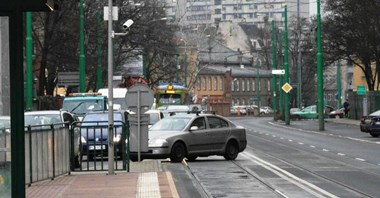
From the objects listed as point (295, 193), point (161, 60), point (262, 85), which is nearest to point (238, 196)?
point (295, 193)

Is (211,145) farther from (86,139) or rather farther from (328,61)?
(328,61)

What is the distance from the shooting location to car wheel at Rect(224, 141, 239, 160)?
76.8 ft

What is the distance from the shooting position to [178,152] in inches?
874

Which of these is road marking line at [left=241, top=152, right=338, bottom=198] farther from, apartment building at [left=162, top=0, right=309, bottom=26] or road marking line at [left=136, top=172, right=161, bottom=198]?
apartment building at [left=162, top=0, right=309, bottom=26]

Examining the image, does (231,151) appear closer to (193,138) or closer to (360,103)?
(193,138)

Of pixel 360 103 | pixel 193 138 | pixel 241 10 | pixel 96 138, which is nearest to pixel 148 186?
pixel 96 138

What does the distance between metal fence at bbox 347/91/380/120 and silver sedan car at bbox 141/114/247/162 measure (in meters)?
33.6

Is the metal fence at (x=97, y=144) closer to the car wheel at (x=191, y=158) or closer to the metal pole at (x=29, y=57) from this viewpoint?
the car wheel at (x=191, y=158)

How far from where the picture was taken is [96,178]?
16906mm

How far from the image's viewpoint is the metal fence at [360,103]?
55.2 meters

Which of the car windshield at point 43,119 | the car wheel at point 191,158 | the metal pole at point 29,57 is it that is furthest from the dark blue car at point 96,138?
the metal pole at point 29,57

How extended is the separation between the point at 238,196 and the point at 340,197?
6.03 ft

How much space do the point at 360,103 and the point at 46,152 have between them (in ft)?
154

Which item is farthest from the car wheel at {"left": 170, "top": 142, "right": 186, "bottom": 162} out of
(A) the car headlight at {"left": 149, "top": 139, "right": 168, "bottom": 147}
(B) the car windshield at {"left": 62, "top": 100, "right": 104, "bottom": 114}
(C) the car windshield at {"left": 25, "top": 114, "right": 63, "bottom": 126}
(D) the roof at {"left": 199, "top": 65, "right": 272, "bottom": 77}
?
(D) the roof at {"left": 199, "top": 65, "right": 272, "bottom": 77}
